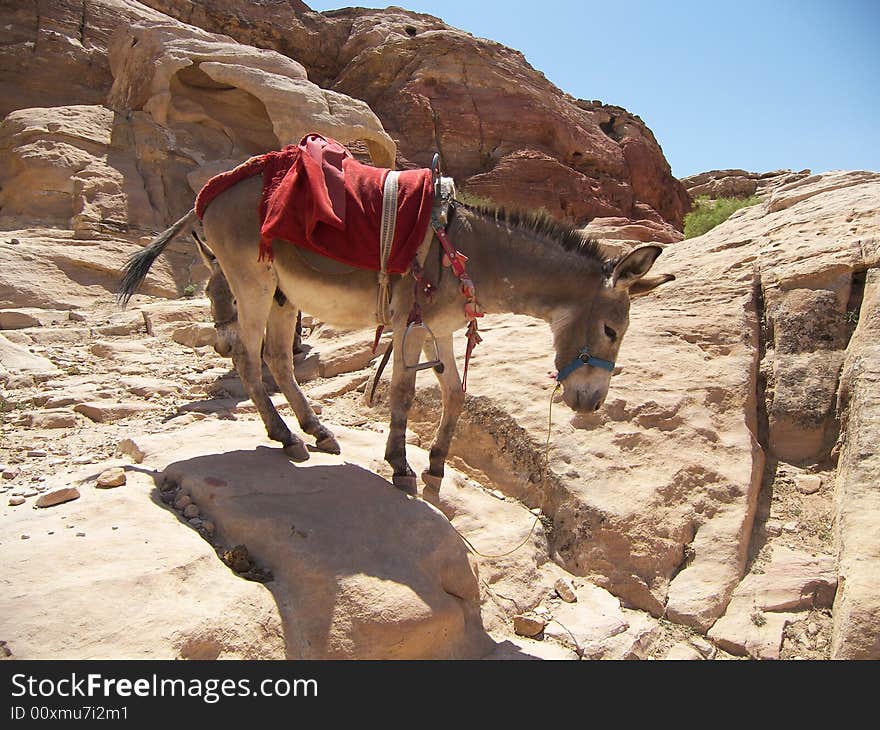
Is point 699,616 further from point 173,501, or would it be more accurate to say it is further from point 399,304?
point 173,501

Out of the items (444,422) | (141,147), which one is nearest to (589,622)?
(444,422)

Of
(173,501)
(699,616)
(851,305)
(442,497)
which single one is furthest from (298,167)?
(851,305)

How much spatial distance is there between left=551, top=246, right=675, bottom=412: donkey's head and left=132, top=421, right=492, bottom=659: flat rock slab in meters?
1.23

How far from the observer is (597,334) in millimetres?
4031

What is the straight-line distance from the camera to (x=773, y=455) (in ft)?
16.1

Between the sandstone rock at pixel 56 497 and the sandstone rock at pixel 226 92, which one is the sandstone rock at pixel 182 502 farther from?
the sandstone rock at pixel 226 92

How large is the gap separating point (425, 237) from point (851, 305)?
3.78 m

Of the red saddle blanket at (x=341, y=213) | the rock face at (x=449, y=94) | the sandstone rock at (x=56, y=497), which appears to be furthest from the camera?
the rock face at (x=449, y=94)

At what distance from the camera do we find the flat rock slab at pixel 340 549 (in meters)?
2.96

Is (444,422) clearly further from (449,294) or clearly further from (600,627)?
(600,627)

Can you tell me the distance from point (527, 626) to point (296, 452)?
1.82 metres

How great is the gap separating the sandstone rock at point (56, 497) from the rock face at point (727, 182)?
3842 cm

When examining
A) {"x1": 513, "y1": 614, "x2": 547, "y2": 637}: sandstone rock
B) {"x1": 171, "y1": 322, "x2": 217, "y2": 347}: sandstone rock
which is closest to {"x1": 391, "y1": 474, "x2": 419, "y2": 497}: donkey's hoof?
{"x1": 513, "y1": 614, "x2": 547, "y2": 637}: sandstone rock

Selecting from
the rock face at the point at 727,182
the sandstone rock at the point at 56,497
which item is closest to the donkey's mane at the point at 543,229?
the sandstone rock at the point at 56,497
